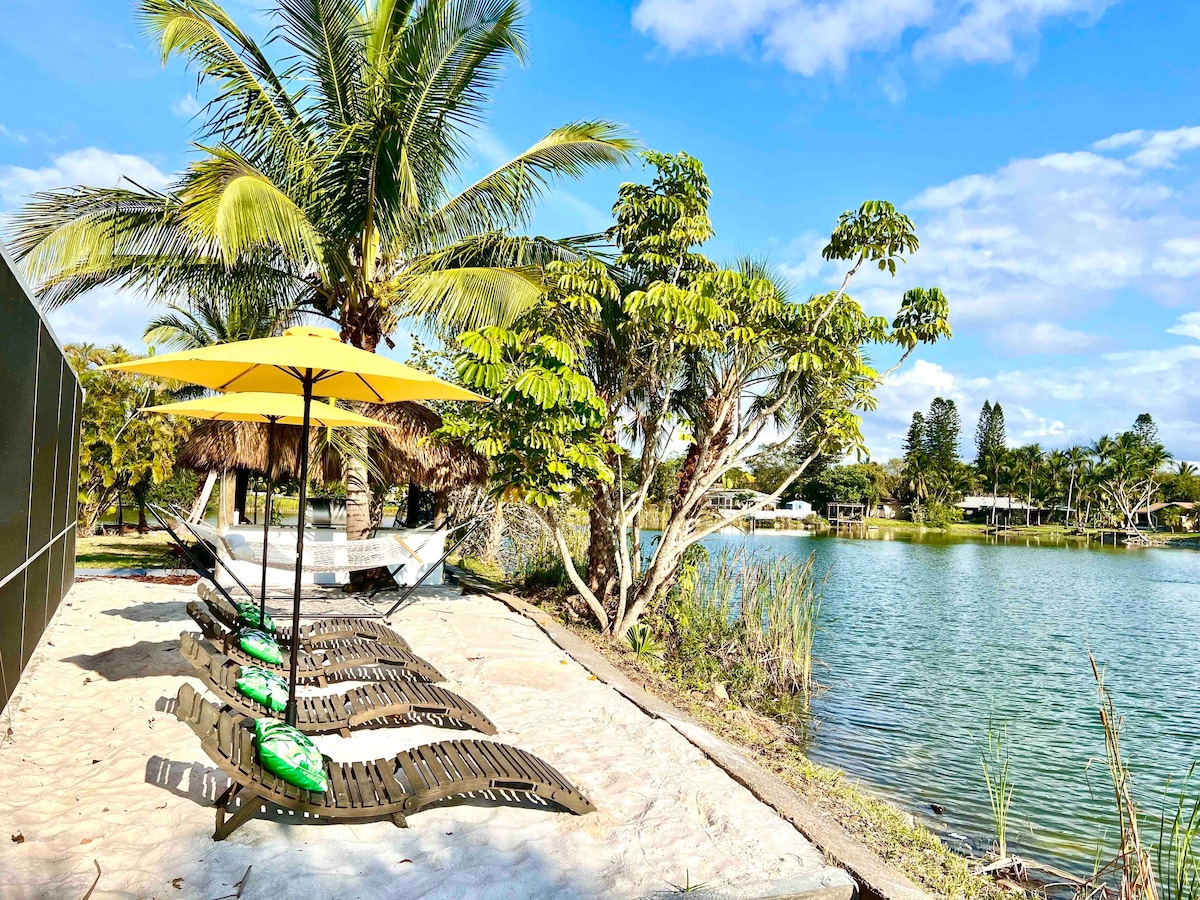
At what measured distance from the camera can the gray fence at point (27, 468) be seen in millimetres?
4352

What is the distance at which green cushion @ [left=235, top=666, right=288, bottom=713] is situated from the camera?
169 inches

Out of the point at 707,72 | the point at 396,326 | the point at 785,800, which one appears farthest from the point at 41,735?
the point at 707,72

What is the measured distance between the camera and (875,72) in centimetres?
1194

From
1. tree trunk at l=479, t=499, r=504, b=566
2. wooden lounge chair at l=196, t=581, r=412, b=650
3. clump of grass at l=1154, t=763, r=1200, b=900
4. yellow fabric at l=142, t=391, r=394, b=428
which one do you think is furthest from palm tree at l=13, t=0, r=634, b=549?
clump of grass at l=1154, t=763, r=1200, b=900

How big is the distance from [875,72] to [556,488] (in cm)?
838

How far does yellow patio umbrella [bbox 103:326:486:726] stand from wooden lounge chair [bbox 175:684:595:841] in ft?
2.36

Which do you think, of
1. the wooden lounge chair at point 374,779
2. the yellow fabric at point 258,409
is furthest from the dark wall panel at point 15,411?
the wooden lounge chair at point 374,779

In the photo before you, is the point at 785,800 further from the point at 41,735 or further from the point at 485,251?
the point at 485,251

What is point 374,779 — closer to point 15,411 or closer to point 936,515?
point 15,411

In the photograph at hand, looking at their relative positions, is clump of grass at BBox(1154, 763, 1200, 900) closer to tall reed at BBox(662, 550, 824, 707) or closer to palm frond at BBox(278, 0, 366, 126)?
tall reed at BBox(662, 550, 824, 707)

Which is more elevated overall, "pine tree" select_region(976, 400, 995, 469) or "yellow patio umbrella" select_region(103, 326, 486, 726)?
"pine tree" select_region(976, 400, 995, 469)

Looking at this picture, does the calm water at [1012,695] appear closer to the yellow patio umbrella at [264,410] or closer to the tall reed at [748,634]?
the tall reed at [748,634]

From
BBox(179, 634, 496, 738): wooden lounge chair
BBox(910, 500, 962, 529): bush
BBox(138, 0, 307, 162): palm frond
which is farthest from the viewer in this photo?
BBox(910, 500, 962, 529): bush

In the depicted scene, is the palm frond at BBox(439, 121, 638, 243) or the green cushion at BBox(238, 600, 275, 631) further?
the palm frond at BBox(439, 121, 638, 243)
